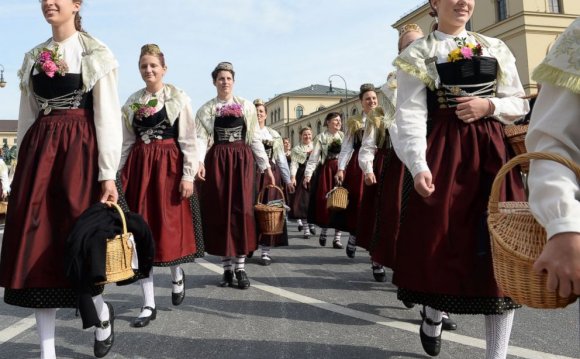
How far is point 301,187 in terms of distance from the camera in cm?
1173

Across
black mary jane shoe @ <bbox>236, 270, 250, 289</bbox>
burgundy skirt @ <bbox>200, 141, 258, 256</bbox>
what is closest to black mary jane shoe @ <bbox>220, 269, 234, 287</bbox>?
black mary jane shoe @ <bbox>236, 270, 250, 289</bbox>

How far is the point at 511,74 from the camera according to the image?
295cm

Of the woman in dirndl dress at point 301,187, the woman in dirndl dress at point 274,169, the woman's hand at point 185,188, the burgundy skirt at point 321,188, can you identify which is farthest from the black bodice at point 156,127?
the woman in dirndl dress at point 301,187

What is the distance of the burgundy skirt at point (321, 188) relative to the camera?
9508 millimetres

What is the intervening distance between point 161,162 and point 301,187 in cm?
746

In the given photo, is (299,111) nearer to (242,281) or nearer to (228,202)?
(228,202)

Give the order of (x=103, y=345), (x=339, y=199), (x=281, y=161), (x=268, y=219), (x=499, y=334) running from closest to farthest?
1. (x=499, y=334)
2. (x=103, y=345)
3. (x=268, y=219)
4. (x=339, y=199)
5. (x=281, y=161)

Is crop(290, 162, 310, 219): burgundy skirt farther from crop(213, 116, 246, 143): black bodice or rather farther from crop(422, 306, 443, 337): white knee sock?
crop(422, 306, 443, 337): white knee sock

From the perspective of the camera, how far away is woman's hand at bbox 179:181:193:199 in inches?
174

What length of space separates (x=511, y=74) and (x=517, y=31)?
4143 centimetres

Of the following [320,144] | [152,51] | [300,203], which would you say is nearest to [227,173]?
[152,51]

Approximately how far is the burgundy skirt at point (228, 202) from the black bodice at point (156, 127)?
1200mm

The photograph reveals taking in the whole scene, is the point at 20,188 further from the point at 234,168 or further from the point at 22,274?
the point at 234,168

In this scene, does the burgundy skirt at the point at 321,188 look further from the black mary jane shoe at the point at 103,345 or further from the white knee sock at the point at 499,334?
the white knee sock at the point at 499,334
